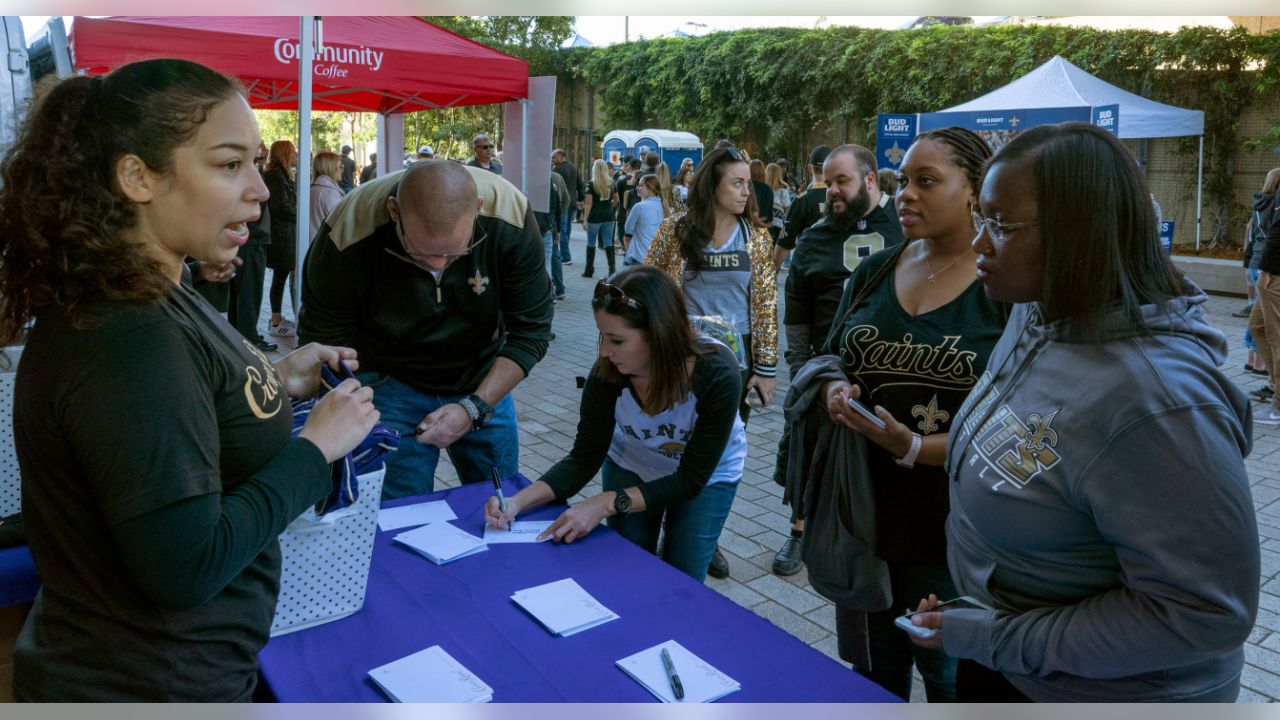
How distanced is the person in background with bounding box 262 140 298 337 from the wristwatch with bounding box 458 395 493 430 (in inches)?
226

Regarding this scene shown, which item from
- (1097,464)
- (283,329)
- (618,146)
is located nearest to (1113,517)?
(1097,464)

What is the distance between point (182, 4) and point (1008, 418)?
213cm

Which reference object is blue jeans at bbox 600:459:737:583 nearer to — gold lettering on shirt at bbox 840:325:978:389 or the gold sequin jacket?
gold lettering on shirt at bbox 840:325:978:389

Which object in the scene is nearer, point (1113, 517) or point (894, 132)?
point (1113, 517)

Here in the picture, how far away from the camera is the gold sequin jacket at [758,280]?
397 centimetres

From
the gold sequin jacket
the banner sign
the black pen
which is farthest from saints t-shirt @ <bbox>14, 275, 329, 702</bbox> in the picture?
the banner sign

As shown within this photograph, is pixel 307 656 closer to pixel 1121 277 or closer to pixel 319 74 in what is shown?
pixel 1121 277

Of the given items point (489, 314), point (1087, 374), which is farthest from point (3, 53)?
point (1087, 374)

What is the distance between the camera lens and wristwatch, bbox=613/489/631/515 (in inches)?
94.2

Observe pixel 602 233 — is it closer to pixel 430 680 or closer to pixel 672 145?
pixel 672 145

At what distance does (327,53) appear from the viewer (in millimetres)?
6602

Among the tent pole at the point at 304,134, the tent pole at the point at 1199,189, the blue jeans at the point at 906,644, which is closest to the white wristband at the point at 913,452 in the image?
the blue jeans at the point at 906,644

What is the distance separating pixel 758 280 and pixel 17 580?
9.65ft

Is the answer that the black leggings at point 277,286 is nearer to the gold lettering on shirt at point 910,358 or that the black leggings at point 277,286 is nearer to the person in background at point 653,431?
the person in background at point 653,431
